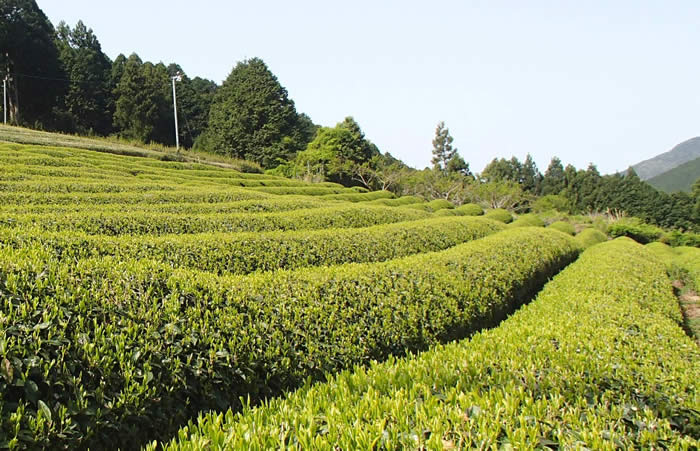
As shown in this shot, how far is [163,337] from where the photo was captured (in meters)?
2.96

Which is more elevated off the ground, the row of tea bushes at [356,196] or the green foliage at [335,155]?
the green foliage at [335,155]

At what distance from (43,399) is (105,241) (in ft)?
11.4

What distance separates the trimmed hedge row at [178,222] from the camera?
694cm

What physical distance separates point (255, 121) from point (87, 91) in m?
19.6

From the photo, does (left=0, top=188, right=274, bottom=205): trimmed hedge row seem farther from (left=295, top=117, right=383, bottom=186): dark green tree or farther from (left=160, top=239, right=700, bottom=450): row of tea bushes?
(left=295, top=117, right=383, bottom=186): dark green tree

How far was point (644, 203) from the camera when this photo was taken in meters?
49.7

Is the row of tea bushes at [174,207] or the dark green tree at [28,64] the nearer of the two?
the row of tea bushes at [174,207]

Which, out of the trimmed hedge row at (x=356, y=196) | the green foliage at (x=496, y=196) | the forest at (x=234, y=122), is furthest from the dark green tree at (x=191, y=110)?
the green foliage at (x=496, y=196)

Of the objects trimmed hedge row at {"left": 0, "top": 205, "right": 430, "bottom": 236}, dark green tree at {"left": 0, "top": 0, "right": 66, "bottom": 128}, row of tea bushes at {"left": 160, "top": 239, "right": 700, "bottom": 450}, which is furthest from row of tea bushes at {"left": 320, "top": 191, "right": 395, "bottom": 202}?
dark green tree at {"left": 0, "top": 0, "right": 66, "bottom": 128}

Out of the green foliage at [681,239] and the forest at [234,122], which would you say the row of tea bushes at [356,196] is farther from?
the green foliage at [681,239]

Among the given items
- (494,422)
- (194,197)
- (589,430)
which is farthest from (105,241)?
(194,197)

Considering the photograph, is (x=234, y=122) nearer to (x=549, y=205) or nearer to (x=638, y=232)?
(x=549, y=205)

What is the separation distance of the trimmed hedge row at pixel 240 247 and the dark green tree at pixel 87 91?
4673 centimetres

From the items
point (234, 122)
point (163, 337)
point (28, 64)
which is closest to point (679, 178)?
point (234, 122)
